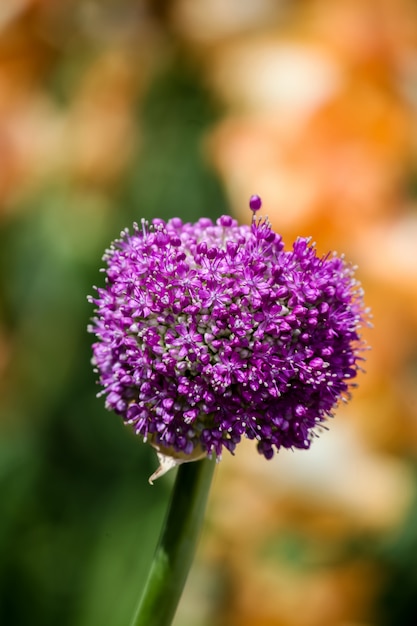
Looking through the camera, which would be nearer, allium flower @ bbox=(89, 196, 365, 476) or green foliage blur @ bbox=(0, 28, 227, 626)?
allium flower @ bbox=(89, 196, 365, 476)

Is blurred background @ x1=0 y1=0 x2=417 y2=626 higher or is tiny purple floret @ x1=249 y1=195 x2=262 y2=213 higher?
blurred background @ x1=0 y1=0 x2=417 y2=626

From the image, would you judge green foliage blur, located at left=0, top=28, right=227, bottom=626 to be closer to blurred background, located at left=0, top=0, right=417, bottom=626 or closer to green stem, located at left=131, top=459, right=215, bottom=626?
blurred background, located at left=0, top=0, right=417, bottom=626

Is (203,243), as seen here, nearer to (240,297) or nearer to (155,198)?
(240,297)

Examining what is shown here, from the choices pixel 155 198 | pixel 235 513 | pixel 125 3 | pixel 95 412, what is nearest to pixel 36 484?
pixel 95 412

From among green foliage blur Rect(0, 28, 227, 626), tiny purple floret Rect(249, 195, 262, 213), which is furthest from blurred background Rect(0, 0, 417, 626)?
tiny purple floret Rect(249, 195, 262, 213)

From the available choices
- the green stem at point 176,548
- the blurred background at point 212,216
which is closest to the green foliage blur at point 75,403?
the blurred background at point 212,216

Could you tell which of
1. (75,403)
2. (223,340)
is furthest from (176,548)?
(75,403)

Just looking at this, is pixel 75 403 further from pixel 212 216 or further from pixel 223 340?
pixel 223 340
